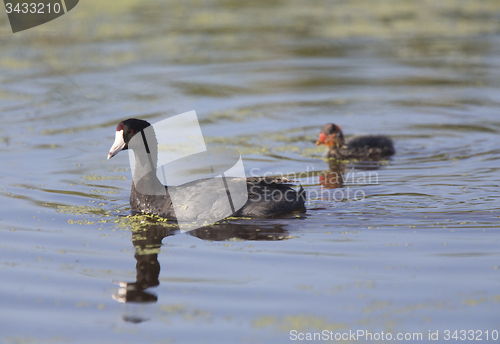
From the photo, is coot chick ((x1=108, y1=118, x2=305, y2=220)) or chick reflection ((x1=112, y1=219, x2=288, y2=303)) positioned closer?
chick reflection ((x1=112, y1=219, x2=288, y2=303))

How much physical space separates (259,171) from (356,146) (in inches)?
59.9

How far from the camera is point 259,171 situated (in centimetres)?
741

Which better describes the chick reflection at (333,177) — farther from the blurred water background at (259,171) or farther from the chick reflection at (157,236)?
the chick reflection at (157,236)

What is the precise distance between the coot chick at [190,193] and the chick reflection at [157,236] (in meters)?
0.20

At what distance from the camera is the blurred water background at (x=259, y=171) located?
12.3ft

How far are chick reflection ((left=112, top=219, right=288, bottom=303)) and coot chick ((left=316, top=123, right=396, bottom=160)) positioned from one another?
3035 millimetres

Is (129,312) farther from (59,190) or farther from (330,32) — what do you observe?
(330,32)

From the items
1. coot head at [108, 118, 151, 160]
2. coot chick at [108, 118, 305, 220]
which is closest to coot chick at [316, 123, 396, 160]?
coot chick at [108, 118, 305, 220]

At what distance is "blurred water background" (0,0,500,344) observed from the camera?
376 centimetres

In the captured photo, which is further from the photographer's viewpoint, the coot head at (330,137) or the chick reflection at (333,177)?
the coot head at (330,137)

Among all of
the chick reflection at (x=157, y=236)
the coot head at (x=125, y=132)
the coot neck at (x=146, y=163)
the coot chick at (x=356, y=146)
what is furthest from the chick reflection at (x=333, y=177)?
the coot head at (x=125, y=132)

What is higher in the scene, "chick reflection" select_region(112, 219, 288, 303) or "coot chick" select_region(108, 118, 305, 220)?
"coot chick" select_region(108, 118, 305, 220)

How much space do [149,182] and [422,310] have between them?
299cm

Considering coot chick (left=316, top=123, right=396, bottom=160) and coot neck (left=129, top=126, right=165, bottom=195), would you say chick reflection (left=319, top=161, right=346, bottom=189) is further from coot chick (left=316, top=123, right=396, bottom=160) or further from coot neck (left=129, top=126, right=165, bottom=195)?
coot neck (left=129, top=126, right=165, bottom=195)
